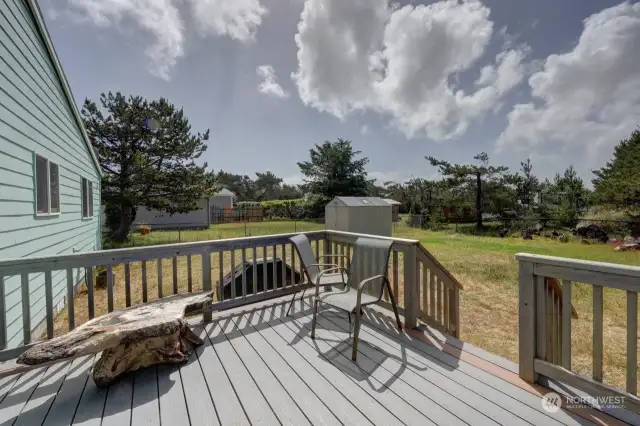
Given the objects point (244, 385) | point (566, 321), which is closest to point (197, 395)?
point (244, 385)

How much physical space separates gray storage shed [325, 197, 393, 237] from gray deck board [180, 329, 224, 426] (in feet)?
31.5

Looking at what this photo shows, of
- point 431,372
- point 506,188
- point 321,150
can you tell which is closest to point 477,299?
point 431,372

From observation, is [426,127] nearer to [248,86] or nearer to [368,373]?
[248,86]

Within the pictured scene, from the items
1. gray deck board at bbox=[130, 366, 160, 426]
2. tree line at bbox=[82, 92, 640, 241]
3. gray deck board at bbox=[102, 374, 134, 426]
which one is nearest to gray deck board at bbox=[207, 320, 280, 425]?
gray deck board at bbox=[130, 366, 160, 426]

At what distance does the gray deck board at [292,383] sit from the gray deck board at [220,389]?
309 millimetres

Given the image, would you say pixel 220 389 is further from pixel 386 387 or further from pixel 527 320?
pixel 527 320

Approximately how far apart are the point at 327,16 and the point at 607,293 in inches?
334

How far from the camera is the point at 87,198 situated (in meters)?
7.02

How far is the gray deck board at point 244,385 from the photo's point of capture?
5.05ft

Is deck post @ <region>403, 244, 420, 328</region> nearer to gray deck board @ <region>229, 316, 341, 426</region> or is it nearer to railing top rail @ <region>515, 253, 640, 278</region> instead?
railing top rail @ <region>515, 253, 640, 278</region>

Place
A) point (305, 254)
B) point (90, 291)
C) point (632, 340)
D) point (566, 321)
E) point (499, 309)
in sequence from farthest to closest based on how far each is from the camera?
1. point (499, 309)
2. point (305, 254)
3. point (90, 291)
4. point (566, 321)
5. point (632, 340)

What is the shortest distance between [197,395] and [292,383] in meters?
0.60

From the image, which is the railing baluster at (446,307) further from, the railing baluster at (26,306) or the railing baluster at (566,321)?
the railing baluster at (26,306)

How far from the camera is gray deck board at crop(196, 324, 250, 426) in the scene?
1.53 meters
